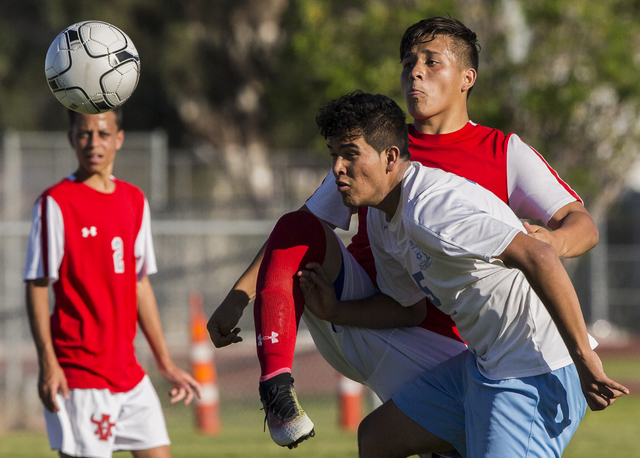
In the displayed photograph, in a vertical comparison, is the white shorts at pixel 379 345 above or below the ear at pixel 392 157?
below

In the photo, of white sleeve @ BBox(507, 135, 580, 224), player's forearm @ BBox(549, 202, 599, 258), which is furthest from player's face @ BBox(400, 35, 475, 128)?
player's forearm @ BBox(549, 202, 599, 258)

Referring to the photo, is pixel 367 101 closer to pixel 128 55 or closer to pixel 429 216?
pixel 429 216

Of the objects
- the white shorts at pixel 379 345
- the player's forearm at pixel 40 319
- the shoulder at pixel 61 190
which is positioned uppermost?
the shoulder at pixel 61 190

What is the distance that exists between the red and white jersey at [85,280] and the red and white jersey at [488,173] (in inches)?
50.7

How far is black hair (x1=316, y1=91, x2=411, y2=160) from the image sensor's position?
3.56m

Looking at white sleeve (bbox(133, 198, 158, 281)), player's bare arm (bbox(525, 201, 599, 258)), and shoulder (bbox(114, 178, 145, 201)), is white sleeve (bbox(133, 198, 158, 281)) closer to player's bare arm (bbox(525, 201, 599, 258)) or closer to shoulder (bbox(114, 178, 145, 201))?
shoulder (bbox(114, 178, 145, 201))

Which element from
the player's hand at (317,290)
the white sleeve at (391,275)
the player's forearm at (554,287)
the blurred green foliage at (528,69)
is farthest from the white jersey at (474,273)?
the blurred green foliage at (528,69)

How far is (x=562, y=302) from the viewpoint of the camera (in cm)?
312

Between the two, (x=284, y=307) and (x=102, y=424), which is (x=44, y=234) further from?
(x=284, y=307)

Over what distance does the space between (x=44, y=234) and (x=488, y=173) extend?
233cm

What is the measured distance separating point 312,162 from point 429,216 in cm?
1585

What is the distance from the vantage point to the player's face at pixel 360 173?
3547mm

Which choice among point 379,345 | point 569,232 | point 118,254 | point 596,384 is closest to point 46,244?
point 118,254

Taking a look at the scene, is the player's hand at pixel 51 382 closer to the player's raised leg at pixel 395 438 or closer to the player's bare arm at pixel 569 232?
the player's raised leg at pixel 395 438
